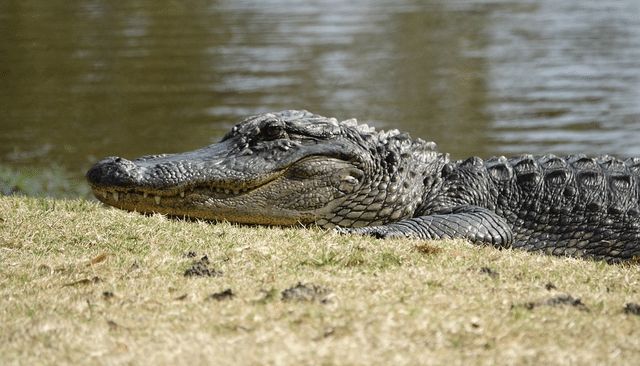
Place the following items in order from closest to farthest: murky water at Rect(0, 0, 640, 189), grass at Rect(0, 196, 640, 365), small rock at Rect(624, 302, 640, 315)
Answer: grass at Rect(0, 196, 640, 365)
small rock at Rect(624, 302, 640, 315)
murky water at Rect(0, 0, 640, 189)

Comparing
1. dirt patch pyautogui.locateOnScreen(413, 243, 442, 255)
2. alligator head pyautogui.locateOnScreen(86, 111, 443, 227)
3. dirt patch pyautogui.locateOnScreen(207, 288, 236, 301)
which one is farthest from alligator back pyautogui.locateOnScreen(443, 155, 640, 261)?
dirt patch pyautogui.locateOnScreen(207, 288, 236, 301)

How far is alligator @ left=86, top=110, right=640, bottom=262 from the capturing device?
6645 millimetres

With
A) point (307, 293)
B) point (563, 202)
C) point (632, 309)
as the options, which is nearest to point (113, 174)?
point (307, 293)

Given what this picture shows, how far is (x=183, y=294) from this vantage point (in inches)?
180

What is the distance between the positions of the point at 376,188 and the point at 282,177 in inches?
26.9

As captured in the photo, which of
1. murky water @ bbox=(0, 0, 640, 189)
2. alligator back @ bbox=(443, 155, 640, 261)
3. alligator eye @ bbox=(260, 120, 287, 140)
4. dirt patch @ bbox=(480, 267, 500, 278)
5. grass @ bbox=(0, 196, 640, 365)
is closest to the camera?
grass @ bbox=(0, 196, 640, 365)

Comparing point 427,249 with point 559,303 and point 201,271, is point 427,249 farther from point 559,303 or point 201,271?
point 201,271

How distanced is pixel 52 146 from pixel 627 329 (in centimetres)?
1120

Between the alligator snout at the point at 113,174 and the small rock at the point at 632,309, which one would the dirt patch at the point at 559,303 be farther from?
the alligator snout at the point at 113,174

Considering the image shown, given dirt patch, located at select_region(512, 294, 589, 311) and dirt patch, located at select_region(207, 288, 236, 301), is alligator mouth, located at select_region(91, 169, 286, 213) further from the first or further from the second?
dirt patch, located at select_region(512, 294, 589, 311)

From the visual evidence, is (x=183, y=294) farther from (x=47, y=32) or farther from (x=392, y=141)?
(x=47, y=32)

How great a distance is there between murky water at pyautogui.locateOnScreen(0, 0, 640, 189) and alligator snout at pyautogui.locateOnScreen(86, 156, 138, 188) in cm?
618

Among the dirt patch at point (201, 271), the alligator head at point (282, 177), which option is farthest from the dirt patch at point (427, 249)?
the alligator head at point (282, 177)

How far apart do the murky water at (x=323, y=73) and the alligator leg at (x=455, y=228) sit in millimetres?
6405
